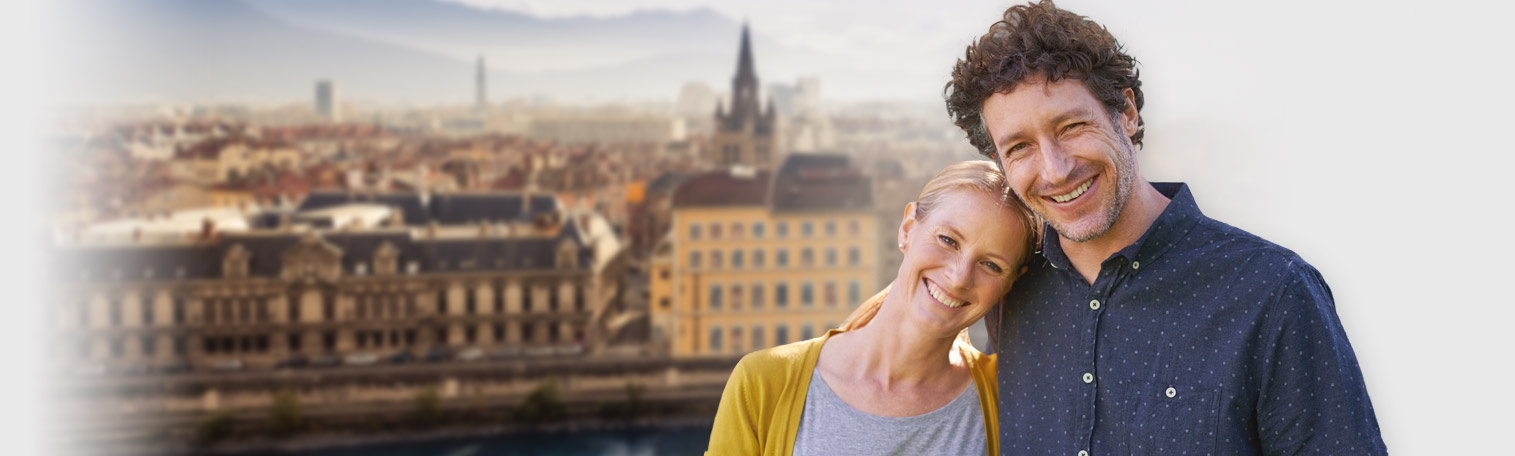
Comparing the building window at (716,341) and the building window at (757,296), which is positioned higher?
the building window at (757,296)

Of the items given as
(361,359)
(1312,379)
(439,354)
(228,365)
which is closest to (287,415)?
(228,365)

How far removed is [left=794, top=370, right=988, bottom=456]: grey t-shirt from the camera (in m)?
1.21

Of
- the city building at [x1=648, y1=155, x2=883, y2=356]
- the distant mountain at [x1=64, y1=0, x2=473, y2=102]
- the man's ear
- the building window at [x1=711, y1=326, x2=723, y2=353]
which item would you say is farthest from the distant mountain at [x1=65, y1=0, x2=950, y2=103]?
the man's ear

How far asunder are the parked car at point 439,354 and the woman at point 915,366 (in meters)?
17.7

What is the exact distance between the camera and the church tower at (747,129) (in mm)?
19875

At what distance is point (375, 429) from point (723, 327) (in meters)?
5.69

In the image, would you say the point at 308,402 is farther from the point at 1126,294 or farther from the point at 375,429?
the point at 1126,294

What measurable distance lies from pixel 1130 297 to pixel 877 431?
30cm

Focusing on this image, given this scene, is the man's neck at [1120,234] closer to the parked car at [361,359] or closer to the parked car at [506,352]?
the parked car at [506,352]

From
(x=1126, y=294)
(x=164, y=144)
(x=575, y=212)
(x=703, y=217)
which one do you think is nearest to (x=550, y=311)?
(x=575, y=212)

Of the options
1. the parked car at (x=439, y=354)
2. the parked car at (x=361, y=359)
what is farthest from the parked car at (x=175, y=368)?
the parked car at (x=439, y=354)

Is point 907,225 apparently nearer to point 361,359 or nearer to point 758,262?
point 758,262

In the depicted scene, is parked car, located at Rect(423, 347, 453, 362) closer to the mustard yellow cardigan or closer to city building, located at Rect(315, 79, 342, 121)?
city building, located at Rect(315, 79, 342, 121)

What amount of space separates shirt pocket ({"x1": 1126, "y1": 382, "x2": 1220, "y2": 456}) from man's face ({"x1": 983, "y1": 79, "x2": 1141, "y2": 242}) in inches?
6.3
